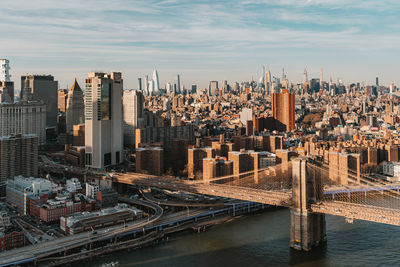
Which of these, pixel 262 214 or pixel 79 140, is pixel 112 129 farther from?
pixel 262 214

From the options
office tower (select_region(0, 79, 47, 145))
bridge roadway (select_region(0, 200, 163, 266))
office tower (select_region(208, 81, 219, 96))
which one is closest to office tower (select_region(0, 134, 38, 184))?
bridge roadway (select_region(0, 200, 163, 266))

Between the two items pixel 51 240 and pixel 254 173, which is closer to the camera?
pixel 51 240

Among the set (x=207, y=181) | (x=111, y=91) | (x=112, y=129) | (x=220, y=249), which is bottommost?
(x=220, y=249)

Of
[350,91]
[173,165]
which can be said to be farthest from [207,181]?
[350,91]

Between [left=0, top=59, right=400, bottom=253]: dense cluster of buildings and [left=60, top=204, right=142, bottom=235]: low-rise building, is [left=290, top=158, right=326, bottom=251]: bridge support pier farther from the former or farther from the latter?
[left=60, top=204, right=142, bottom=235]: low-rise building

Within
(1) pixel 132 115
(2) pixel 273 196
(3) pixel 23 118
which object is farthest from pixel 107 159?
(2) pixel 273 196

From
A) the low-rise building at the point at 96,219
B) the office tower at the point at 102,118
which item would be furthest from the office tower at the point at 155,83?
the low-rise building at the point at 96,219

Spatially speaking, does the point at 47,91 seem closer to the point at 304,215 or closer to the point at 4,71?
the point at 4,71
